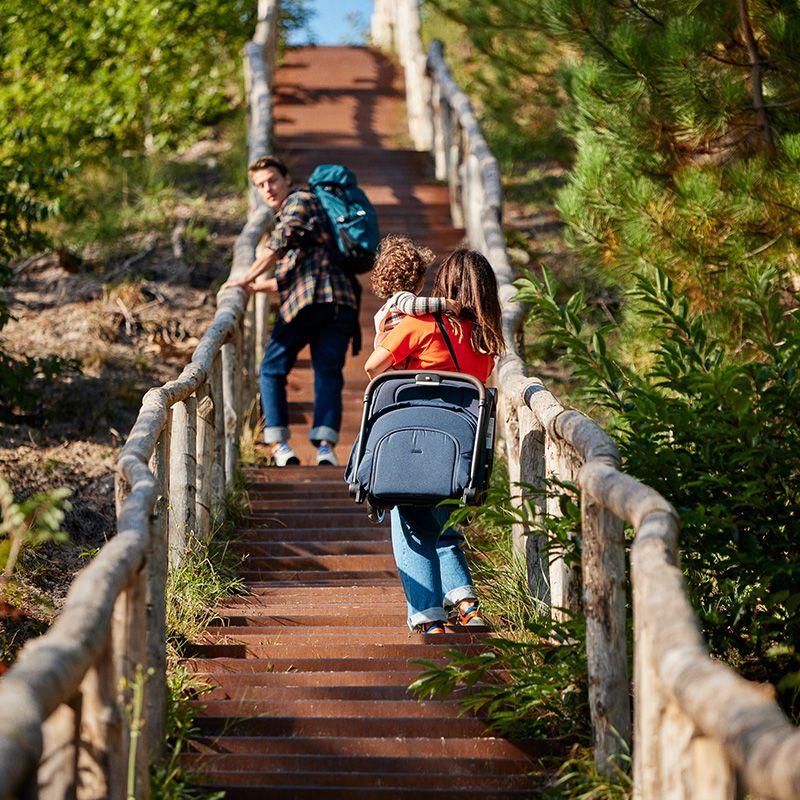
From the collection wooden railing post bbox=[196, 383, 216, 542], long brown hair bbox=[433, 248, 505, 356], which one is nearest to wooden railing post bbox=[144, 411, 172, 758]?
long brown hair bbox=[433, 248, 505, 356]

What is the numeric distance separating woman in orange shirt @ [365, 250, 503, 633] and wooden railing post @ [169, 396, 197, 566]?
2.75ft

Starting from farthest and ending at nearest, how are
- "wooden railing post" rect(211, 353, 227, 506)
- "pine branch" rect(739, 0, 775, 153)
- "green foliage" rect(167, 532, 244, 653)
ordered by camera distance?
"pine branch" rect(739, 0, 775, 153), "wooden railing post" rect(211, 353, 227, 506), "green foliage" rect(167, 532, 244, 653)

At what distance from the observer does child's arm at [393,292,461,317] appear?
496cm

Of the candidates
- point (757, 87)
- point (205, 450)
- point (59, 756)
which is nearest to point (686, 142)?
point (757, 87)

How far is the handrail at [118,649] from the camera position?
7.98 ft

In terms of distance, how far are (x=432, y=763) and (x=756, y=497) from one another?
49.5 inches

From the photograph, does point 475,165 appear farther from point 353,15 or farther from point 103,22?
point 353,15

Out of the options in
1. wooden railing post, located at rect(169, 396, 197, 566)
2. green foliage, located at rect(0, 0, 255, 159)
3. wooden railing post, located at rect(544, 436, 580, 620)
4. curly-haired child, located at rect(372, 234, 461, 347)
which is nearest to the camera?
wooden railing post, located at rect(544, 436, 580, 620)

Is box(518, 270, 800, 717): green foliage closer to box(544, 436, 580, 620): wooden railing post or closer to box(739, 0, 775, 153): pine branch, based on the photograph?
box(544, 436, 580, 620): wooden railing post

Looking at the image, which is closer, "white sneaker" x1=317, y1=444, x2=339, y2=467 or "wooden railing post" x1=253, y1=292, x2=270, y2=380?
"white sneaker" x1=317, y1=444, x2=339, y2=467

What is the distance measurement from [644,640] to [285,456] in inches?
176

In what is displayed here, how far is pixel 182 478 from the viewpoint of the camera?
17.7ft

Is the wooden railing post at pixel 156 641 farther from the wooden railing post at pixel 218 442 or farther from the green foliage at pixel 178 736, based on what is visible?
the wooden railing post at pixel 218 442

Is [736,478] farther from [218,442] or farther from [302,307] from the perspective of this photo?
[302,307]
